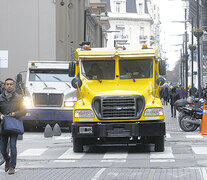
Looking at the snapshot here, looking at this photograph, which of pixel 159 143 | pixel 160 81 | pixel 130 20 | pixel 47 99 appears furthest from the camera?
pixel 130 20

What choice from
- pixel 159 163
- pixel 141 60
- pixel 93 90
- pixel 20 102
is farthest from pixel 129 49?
pixel 20 102

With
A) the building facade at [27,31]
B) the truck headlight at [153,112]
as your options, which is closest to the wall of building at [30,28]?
the building facade at [27,31]

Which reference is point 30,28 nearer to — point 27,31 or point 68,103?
point 27,31

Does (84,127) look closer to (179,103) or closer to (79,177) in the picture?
(79,177)

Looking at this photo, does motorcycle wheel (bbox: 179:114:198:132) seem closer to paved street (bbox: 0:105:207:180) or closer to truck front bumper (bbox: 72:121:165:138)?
paved street (bbox: 0:105:207:180)

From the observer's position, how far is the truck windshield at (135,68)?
17.5m

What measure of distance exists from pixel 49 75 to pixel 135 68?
944cm

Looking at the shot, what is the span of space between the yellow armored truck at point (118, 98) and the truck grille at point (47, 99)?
7492mm

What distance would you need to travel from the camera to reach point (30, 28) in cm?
4331

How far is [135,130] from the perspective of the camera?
16125 millimetres

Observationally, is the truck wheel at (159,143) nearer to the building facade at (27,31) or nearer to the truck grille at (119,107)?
the truck grille at (119,107)

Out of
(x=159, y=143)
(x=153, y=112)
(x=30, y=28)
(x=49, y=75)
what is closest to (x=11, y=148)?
(x=153, y=112)

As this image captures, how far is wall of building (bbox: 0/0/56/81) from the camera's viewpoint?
141 ft

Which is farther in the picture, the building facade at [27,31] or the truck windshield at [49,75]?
the building facade at [27,31]
